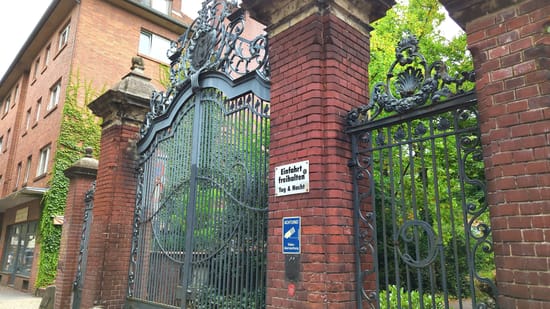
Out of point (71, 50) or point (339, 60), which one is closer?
point (339, 60)

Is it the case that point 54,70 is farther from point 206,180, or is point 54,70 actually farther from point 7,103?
point 206,180

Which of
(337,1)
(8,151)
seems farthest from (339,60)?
(8,151)

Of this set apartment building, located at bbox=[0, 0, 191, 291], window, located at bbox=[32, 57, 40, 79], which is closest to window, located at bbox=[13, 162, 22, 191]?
apartment building, located at bbox=[0, 0, 191, 291]

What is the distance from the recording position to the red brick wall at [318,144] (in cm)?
323

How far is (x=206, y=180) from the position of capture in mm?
5012

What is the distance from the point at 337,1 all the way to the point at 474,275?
8.48 feet

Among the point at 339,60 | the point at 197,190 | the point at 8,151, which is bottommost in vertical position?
the point at 197,190

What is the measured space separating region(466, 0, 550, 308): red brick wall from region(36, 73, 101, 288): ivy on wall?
563 inches

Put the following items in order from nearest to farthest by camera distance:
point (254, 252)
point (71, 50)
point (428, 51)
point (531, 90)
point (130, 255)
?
point (531, 90) < point (254, 252) < point (130, 255) < point (428, 51) < point (71, 50)

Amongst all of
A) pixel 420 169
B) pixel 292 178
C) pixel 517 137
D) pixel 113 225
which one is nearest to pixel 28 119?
pixel 113 225

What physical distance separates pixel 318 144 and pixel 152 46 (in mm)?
16080

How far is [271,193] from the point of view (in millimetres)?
3773

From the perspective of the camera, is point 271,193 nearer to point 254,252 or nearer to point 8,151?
point 254,252

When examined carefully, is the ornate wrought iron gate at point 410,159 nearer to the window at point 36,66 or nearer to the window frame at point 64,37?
the window frame at point 64,37
